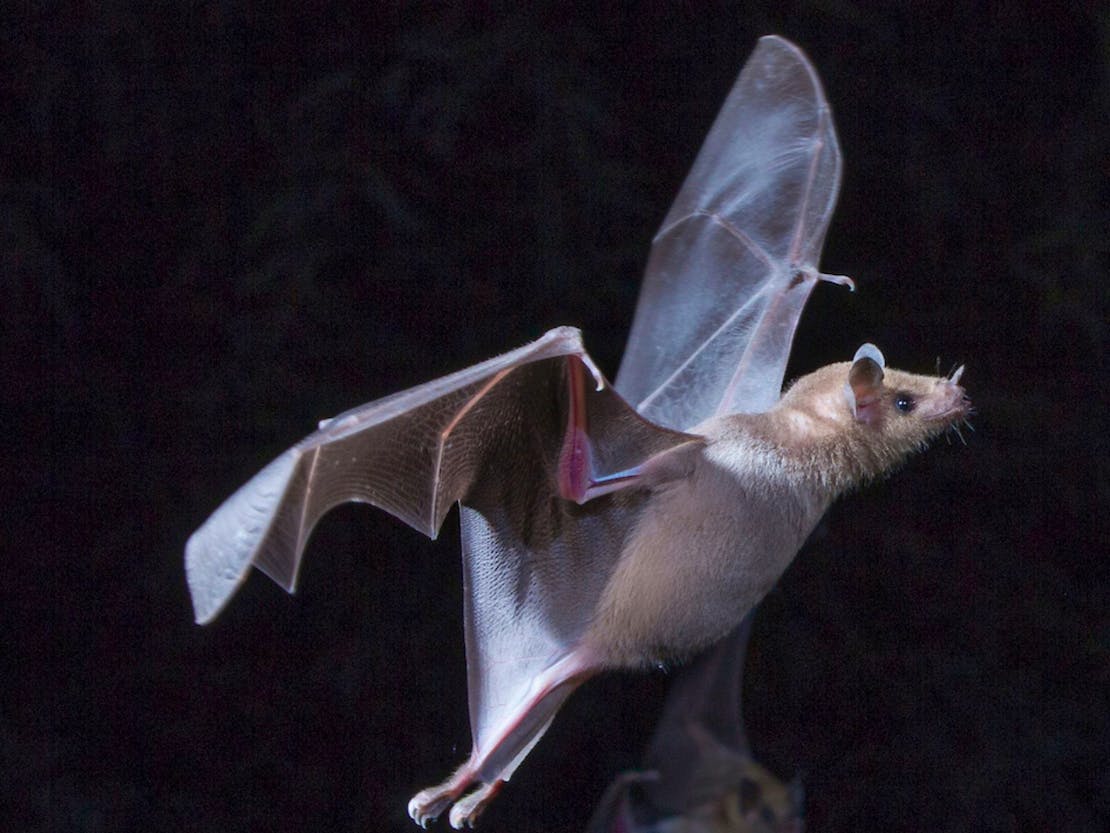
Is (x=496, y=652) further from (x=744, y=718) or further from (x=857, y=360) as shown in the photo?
(x=857, y=360)

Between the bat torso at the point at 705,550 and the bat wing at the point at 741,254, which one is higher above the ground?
the bat wing at the point at 741,254

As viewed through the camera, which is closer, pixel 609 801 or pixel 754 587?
pixel 754 587

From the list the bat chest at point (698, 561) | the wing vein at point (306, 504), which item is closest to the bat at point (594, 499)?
the bat chest at point (698, 561)

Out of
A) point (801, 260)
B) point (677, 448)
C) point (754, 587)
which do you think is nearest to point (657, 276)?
point (801, 260)

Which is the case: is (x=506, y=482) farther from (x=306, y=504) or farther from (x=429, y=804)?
(x=429, y=804)

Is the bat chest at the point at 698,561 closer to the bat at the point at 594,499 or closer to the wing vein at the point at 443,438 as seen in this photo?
the bat at the point at 594,499

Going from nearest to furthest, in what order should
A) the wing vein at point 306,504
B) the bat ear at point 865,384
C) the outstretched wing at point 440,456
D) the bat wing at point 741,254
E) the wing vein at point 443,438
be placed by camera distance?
the outstretched wing at point 440,456, the wing vein at point 306,504, the wing vein at point 443,438, the bat ear at point 865,384, the bat wing at point 741,254

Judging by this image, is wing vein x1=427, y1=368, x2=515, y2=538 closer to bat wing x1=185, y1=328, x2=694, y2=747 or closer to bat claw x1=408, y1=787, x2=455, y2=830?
bat wing x1=185, y1=328, x2=694, y2=747

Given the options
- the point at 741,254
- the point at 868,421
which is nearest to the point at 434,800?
the point at 868,421
